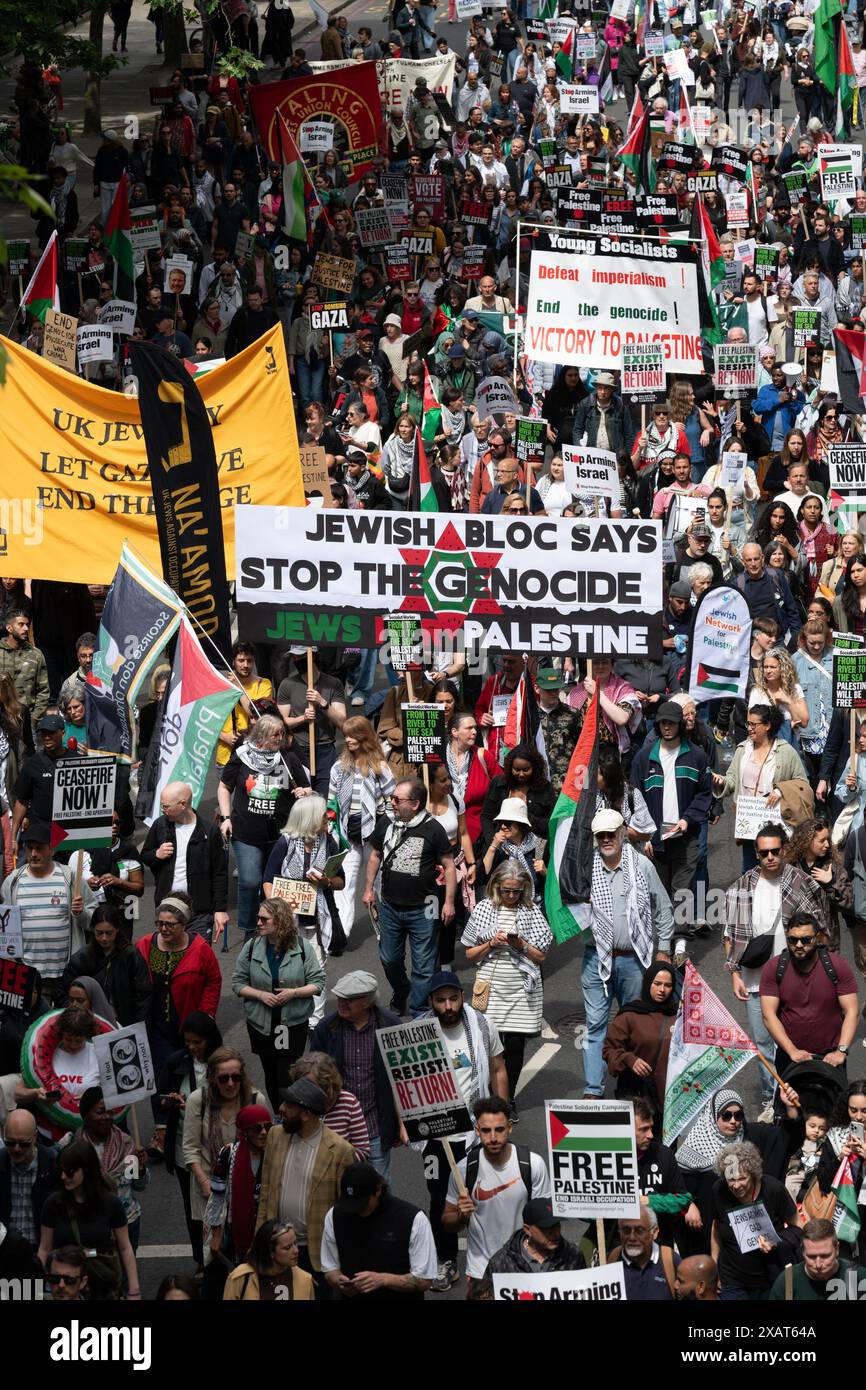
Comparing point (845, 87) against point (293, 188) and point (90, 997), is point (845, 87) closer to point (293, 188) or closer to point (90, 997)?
point (293, 188)

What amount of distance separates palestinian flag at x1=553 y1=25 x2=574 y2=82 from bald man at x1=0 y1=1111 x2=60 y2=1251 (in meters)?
31.9

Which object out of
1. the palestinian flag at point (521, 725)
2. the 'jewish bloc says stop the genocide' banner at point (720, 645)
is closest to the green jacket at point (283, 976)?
the palestinian flag at point (521, 725)

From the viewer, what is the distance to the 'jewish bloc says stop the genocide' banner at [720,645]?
15.1 m

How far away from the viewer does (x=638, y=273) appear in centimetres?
2156

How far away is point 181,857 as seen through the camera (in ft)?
42.1

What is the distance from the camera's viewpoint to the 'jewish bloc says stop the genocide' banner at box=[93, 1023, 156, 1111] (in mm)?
10195

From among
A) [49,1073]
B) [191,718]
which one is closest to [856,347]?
[191,718]

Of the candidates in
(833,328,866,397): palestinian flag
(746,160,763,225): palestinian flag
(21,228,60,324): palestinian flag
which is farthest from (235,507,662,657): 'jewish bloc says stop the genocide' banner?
(746,160,763,225): palestinian flag

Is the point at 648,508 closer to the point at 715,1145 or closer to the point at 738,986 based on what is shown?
the point at 738,986

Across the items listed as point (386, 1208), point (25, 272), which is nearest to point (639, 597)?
point (386, 1208)

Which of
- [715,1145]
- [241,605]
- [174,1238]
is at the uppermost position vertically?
[241,605]

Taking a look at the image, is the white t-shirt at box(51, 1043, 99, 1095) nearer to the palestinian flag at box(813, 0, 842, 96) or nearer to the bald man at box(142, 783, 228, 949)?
the bald man at box(142, 783, 228, 949)

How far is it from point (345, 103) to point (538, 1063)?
19.0 m

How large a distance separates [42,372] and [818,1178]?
8762 mm
